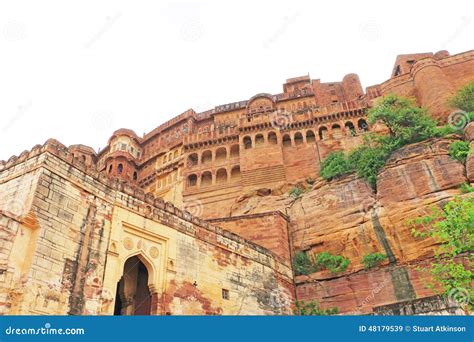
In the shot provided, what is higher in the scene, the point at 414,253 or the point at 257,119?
the point at 257,119

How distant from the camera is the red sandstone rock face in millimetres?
16625

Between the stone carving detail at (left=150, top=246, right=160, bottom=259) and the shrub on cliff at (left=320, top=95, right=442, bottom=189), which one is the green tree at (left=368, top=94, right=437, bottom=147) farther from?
the stone carving detail at (left=150, top=246, right=160, bottom=259)

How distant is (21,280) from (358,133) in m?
26.1

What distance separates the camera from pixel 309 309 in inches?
686

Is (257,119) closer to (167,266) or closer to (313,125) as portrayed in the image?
(313,125)

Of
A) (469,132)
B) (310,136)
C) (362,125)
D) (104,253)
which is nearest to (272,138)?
(310,136)

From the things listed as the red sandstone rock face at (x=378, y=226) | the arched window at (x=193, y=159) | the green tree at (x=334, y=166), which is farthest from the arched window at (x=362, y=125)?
the arched window at (x=193, y=159)

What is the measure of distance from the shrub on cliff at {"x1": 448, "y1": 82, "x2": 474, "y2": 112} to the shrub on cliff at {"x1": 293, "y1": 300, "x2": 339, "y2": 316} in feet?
57.2

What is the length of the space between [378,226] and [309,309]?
516 centimetres

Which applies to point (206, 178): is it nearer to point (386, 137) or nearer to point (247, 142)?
point (247, 142)

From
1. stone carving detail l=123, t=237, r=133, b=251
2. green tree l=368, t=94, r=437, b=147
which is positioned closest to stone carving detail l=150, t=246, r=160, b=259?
stone carving detail l=123, t=237, r=133, b=251

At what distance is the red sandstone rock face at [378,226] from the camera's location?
1662cm

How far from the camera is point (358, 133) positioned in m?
30.2
